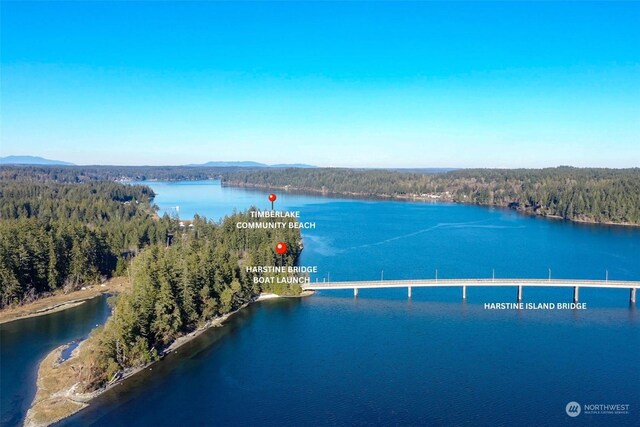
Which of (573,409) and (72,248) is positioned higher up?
(72,248)

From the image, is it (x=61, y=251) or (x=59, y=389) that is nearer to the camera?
(x=59, y=389)

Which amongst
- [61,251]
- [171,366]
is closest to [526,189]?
[61,251]

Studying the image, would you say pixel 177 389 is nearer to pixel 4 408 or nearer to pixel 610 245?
pixel 4 408

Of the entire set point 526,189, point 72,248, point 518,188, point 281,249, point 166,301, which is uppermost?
point 518,188

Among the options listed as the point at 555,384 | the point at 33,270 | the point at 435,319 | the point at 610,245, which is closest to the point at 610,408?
the point at 555,384

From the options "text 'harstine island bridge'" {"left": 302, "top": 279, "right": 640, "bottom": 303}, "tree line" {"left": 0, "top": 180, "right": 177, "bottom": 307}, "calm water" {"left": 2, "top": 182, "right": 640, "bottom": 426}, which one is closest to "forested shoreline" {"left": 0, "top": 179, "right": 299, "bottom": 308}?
"tree line" {"left": 0, "top": 180, "right": 177, "bottom": 307}

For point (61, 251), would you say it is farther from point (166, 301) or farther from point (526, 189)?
point (526, 189)

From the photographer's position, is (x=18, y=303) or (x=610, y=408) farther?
(x=18, y=303)
